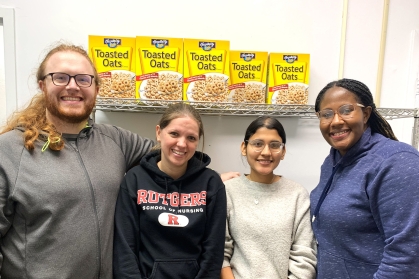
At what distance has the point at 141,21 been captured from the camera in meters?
1.55

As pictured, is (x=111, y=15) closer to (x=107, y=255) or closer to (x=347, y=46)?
(x=107, y=255)

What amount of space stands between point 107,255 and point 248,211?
554 mm

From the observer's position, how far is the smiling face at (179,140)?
107cm

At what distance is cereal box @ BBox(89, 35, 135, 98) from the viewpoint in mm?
1301

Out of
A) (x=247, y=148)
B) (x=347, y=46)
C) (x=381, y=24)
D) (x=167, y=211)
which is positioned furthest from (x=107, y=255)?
(x=381, y=24)

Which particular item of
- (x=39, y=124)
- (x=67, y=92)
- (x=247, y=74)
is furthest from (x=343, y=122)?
(x=39, y=124)

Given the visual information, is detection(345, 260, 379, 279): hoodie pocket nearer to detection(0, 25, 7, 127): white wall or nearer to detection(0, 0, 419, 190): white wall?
detection(0, 0, 419, 190): white wall

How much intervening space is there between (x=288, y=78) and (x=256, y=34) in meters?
0.36

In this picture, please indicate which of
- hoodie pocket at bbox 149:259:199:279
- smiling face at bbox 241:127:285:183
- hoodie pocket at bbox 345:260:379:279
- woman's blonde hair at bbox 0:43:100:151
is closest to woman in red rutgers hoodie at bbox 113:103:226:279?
hoodie pocket at bbox 149:259:199:279

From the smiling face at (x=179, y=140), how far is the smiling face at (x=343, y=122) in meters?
0.49

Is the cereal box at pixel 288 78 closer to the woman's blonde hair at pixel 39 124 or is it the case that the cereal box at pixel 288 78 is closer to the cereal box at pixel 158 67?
the cereal box at pixel 158 67

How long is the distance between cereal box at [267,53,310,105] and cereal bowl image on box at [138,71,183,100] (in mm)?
473

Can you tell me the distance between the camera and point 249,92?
1.40m

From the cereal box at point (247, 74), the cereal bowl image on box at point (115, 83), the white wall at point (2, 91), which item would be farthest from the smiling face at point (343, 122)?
the white wall at point (2, 91)
